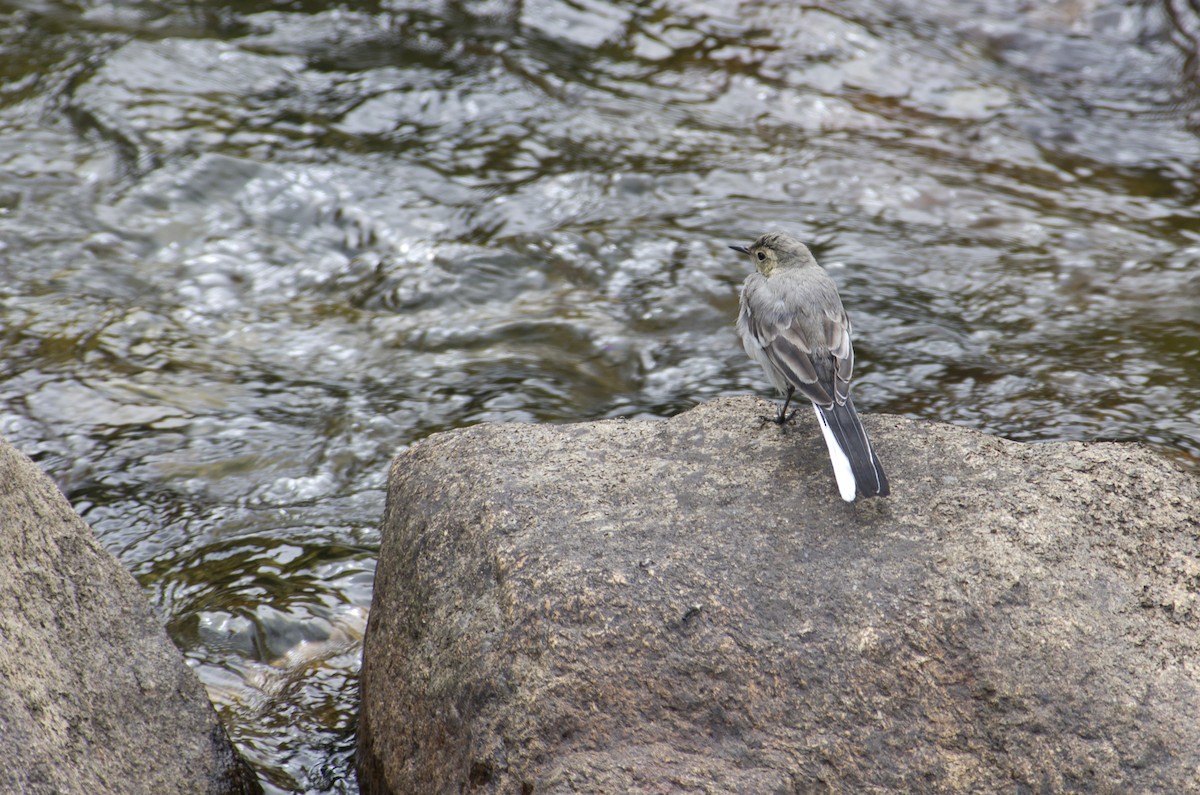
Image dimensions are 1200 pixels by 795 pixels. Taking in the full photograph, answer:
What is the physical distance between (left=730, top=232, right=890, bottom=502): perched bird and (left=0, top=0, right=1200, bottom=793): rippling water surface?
1659 millimetres

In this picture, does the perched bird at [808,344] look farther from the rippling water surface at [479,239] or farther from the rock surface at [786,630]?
the rippling water surface at [479,239]

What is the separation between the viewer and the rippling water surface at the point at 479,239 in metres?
6.38

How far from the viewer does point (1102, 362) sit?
7.21 meters

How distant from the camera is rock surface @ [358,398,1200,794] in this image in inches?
131

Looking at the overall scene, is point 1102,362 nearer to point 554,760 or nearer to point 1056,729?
point 1056,729

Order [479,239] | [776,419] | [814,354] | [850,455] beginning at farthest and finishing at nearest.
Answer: [479,239], [814,354], [776,419], [850,455]

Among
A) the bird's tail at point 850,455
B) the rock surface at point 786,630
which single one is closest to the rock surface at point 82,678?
the rock surface at point 786,630

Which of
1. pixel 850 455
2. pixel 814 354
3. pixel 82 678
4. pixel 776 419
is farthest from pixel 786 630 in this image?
pixel 82 678

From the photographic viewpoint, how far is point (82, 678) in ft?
11.6

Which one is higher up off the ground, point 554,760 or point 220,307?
point 554,760

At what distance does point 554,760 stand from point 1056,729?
1.53 meters

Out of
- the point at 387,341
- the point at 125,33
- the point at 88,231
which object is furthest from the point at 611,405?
the point at 125,33

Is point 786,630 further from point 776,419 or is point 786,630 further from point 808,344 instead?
point 808,344

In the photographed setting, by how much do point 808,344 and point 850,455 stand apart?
101 centimetres
